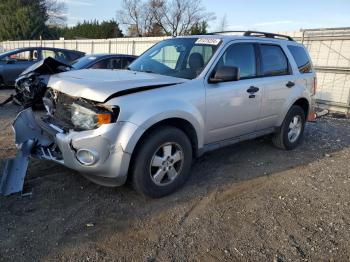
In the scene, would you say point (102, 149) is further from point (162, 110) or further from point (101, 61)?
point (101, 61)

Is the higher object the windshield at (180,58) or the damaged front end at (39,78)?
the windshield at (180,58)

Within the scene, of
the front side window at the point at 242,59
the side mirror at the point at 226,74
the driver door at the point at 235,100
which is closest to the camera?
the side mirror at the point at 226,74

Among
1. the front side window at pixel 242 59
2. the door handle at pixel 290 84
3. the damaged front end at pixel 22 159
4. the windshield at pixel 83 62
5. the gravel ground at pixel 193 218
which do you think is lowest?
the gravel ground at pixel 193 218

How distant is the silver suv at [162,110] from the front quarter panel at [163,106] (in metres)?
0.01

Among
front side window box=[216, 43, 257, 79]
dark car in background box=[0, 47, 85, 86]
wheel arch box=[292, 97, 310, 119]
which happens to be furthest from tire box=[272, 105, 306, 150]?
dark car in background box=[0, 47, 85, 86]

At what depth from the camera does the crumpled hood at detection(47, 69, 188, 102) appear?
144 inches

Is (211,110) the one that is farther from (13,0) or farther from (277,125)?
(13,0)

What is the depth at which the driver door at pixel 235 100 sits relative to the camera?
450 centimetres

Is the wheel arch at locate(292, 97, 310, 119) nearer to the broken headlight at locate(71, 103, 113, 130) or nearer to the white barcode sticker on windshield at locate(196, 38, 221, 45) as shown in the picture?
the white barcode sticker on windshield at locate(196, 38, 221, 45)

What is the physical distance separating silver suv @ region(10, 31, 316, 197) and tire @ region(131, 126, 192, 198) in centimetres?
1

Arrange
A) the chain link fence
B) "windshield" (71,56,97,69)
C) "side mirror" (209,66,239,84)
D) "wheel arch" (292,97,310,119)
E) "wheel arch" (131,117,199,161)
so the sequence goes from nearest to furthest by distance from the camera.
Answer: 1. "wheel arch" (131,117,199,161)
2. "side mirror" (209,66,239,84)
3. "wheel arch" (292,97,310,119)
4. "windshield" (71,56,97,69)
5. the chain link fence

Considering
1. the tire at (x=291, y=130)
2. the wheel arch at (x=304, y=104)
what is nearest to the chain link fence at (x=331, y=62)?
the wheel arch at (x=304, y=104)

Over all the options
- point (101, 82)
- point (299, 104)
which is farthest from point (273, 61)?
point (101, 82)

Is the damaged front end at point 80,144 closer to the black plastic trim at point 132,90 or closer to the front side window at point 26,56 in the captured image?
the black plastic trim at point 132,90
